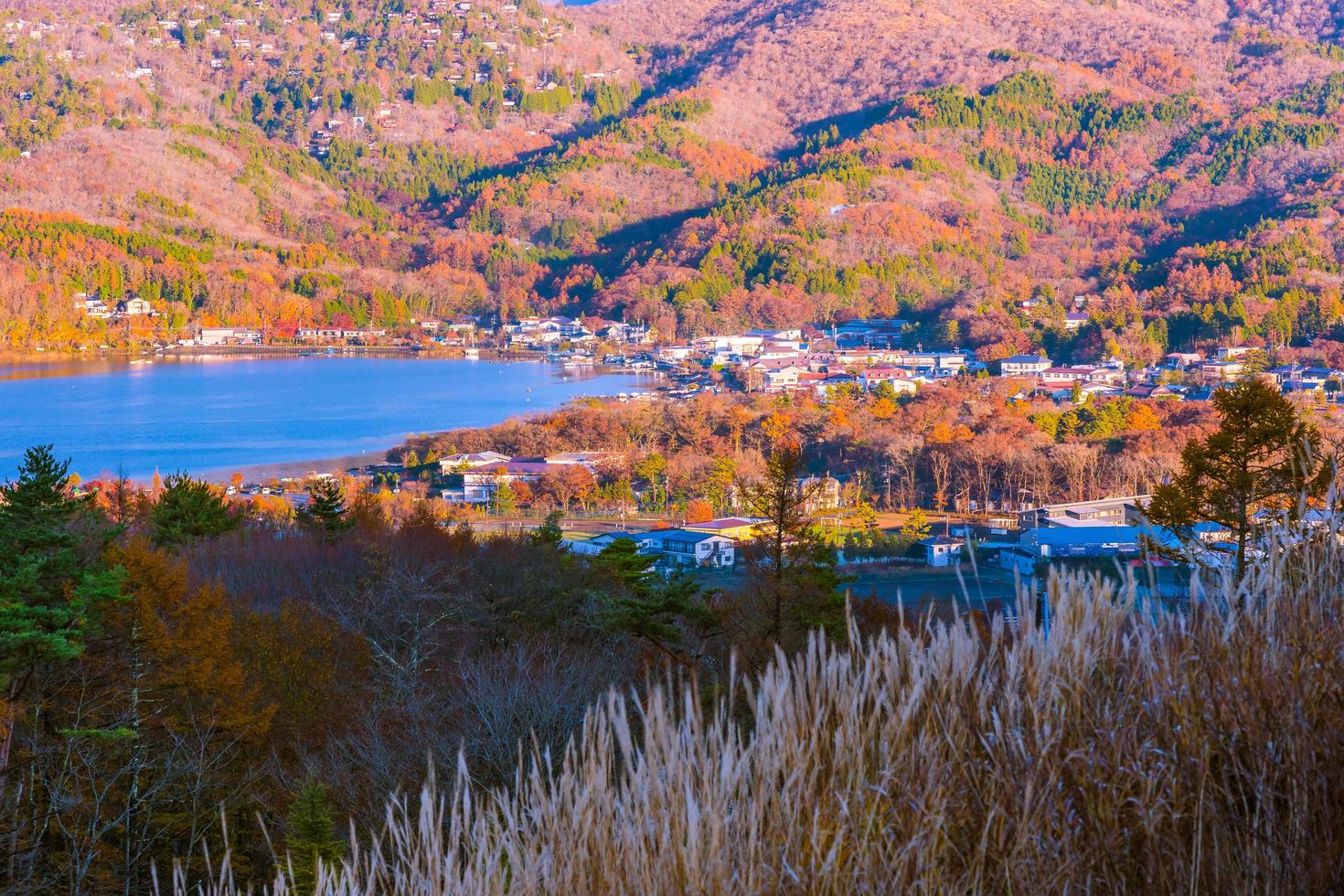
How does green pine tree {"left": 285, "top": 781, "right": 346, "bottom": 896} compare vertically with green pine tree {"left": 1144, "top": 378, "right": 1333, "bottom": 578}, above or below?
below

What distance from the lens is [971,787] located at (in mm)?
1202

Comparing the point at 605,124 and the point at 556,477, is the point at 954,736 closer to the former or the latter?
the point at 556,477

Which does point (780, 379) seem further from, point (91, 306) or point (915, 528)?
point (91, 306)

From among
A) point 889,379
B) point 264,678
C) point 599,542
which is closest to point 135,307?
point 889,379

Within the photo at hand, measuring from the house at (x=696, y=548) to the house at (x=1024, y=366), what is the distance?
919 inches

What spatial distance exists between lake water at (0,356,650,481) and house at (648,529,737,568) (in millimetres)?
10876

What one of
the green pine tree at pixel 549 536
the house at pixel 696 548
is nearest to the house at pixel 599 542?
the house at pixel 696 548

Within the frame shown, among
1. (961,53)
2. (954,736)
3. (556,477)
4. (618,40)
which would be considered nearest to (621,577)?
(954,736)

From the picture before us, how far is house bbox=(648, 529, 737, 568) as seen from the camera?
15758 mm

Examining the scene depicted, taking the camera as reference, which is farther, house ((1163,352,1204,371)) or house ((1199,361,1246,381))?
house ((1163,352,1204,371))

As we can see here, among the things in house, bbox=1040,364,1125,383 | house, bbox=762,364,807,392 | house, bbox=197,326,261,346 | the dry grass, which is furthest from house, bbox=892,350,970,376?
the dry grass

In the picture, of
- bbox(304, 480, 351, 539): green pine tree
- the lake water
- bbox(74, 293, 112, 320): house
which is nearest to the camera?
bbox(304, 480, 351, 539): green pine tree

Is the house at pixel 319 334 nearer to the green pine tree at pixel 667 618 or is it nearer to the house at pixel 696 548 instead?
the house at pixel 696 548

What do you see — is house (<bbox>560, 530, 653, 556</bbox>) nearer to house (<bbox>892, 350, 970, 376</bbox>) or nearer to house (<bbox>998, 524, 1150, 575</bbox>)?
house (<bbox>998, 524, 1150, 575</bbox>)
